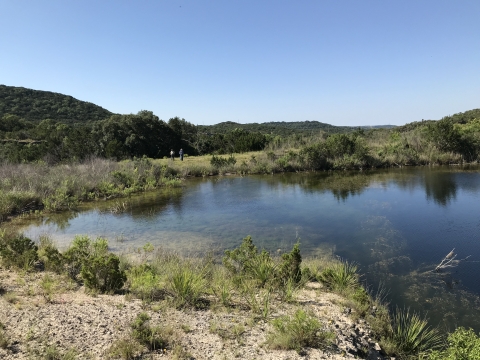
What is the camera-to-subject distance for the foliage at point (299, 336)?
16.4 ft

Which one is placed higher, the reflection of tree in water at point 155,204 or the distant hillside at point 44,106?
the distant hillside at point 44,106

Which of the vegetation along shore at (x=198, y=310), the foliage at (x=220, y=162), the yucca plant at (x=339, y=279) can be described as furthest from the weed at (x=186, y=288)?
the foliage at (x=220, y=162)

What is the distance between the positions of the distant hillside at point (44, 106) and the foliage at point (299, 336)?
72878 mm

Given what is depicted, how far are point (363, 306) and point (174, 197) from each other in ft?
53.1

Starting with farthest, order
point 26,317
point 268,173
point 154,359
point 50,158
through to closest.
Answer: point 268,173 → point 50,158 → point 26,317 → point 154,359

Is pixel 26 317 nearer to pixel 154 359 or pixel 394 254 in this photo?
pixel 154 359

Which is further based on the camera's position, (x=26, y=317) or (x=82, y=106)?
(x=82, y=106)

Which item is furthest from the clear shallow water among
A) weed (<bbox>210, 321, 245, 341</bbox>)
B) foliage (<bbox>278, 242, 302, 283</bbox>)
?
weed (<bbox>210, 321, 245, 341</bbox>)

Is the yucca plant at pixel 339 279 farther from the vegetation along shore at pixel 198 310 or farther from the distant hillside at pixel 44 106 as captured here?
the distant hillside at pixel 44 106

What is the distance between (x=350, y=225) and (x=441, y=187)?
33.1 feet

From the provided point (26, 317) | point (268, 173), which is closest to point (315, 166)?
point (268, 173)

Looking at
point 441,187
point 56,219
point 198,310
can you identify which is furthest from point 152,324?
point 441,187

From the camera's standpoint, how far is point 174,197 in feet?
69.4

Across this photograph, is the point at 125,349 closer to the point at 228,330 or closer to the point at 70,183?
the point at 228,330
